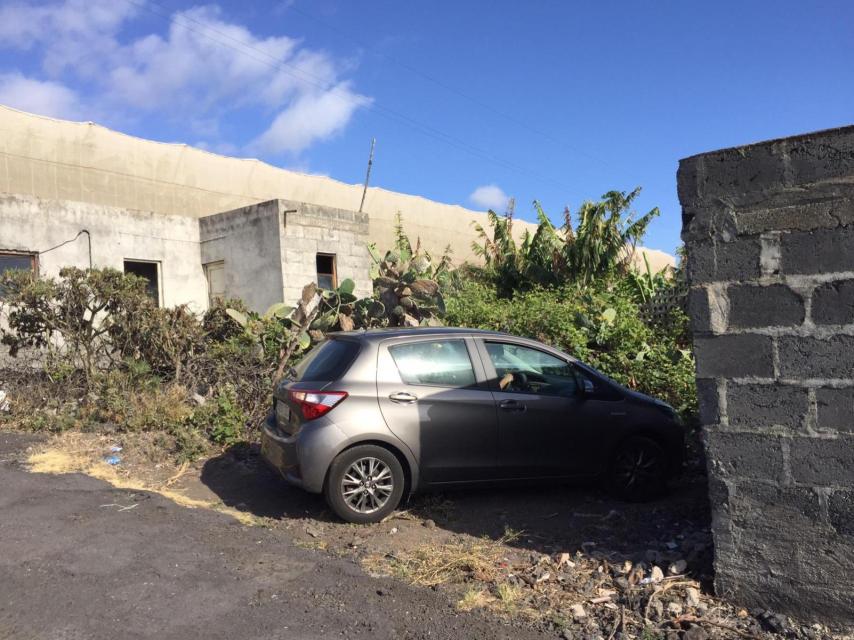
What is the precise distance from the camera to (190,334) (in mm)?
9797

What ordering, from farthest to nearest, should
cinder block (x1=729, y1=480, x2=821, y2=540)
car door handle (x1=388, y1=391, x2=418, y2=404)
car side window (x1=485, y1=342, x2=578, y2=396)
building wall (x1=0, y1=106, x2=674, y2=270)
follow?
1. building wall (x1=0, y1=106, x2=674, y2=270)
2. car side window (x1=485, y1=342, x2=578, y2=396)
3. car door handle (x1=388, y1=391, x2=418, y2=404)
4. cinder block (x1=729, y1=480, x2=821, y2=540)

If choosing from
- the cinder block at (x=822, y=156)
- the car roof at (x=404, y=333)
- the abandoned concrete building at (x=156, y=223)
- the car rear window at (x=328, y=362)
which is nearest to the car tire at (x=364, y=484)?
the car rear window at (x=328, y=362)

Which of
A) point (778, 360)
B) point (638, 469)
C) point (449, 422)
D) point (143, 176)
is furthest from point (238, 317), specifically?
point (143, 176)

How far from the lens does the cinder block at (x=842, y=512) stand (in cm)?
372

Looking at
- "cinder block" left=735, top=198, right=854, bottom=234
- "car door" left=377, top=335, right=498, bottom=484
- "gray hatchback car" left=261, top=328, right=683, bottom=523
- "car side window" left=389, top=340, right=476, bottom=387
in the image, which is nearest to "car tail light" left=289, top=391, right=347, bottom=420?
"gray hatchback car" left=261, top=328, right=683, bottom=523

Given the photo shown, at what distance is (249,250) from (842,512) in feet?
40.0

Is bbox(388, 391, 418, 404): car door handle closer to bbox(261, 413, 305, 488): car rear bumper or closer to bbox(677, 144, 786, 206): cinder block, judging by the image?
bbox(261, 413, 305, 488): car rear bumper

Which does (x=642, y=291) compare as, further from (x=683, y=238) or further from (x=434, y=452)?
(x=683, y=238)

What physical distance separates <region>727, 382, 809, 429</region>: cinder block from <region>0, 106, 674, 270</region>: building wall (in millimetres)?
14364

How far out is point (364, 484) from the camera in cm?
578

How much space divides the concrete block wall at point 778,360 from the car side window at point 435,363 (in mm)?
2412

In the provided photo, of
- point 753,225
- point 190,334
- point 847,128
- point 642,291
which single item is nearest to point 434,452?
point 753,225

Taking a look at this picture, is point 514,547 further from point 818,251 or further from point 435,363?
point 818,251

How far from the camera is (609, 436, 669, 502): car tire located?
6387 millimetres
